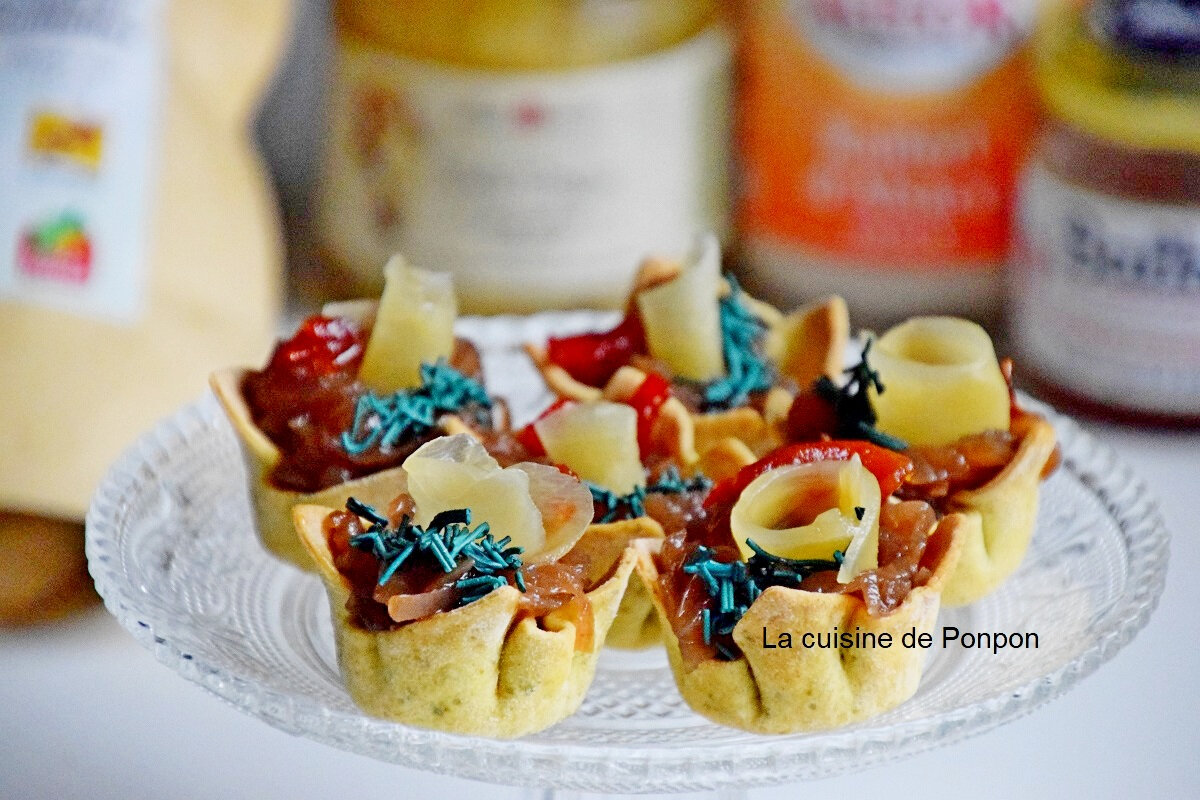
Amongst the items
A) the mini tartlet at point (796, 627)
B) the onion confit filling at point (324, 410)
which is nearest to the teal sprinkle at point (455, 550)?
the mini tartlet at point (796, 627)

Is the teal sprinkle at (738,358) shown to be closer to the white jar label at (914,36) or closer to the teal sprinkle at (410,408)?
the teal sprinkle at (410,408)

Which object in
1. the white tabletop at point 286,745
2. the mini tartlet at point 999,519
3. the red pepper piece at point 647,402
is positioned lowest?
the white tabletop at point 286,745

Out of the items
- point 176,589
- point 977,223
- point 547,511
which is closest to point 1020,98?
point 977,223

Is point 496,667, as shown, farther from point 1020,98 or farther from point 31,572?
point 1020,98

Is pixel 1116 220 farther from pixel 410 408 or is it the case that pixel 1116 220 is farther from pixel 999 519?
pixel 410 408

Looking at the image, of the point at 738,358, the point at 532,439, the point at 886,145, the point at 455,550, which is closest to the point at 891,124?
the point at 886,145
